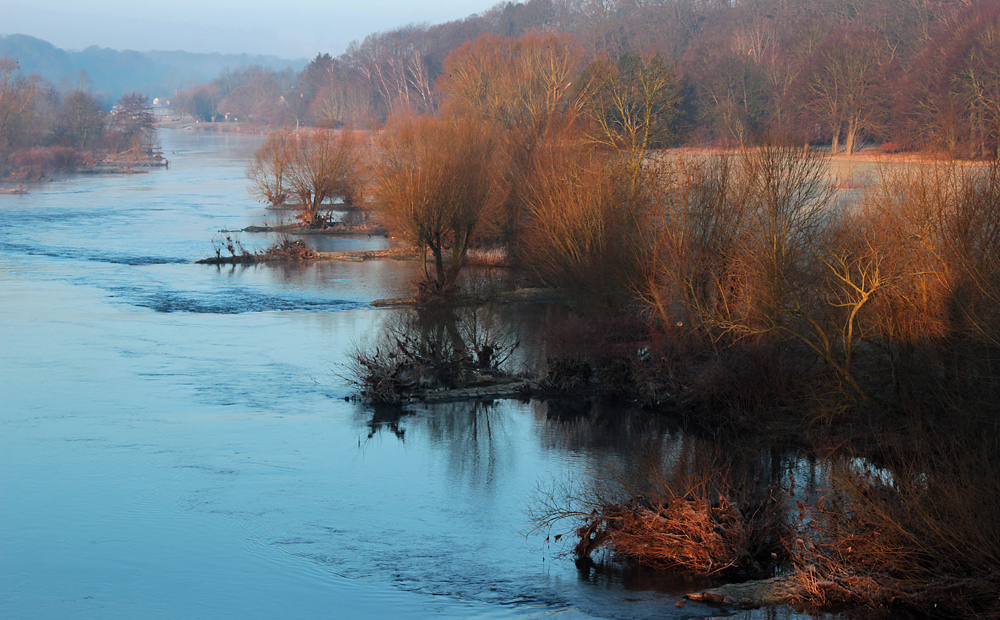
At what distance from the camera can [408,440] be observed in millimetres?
20625

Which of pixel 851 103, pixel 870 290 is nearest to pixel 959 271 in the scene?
pixel 870 290

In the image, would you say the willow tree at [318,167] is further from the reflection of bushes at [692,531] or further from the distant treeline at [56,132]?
the reflection of bushes at [692,531]

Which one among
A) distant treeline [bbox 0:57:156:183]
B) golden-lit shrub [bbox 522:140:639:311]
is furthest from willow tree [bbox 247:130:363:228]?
distant treeline [bbox 0:57:156:183]

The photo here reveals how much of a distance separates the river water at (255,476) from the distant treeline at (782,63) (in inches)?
397

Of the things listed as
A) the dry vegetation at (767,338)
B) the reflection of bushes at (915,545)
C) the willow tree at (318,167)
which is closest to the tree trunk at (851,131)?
the dry vegetation at (767,338)

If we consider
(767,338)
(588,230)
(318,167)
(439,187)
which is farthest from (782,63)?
(767,338)

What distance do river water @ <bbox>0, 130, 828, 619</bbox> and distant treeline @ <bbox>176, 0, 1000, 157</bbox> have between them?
10.1 m

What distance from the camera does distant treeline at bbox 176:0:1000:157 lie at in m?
45.5

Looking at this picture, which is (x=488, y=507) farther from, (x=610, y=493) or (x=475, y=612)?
(x=475, y=612)

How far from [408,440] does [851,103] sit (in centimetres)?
4867

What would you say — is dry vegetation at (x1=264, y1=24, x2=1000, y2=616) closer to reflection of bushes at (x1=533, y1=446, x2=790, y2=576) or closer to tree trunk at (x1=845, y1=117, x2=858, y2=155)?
reflection of bushes at (x1=533, y1=446, x2=790, y2=576)

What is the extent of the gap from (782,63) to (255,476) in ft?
226

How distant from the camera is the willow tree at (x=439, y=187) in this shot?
34812 millimetres

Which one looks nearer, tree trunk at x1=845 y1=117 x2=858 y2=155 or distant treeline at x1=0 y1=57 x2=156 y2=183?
tree trunk at x1=845 y1=117 x2=858 y2=155
